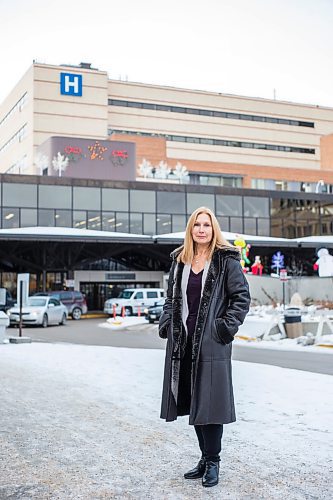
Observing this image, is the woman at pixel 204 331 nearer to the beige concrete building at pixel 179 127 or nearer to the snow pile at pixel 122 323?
the snow pile at pixel 122 323

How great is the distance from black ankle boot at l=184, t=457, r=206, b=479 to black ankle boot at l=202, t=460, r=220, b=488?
95 mm

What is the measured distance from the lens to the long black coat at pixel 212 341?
4750 mm

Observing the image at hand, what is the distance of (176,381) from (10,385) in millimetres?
5762

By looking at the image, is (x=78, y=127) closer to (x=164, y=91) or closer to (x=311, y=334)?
(x=164, y=91)

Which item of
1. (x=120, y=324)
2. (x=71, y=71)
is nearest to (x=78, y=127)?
(x=71, y=71)

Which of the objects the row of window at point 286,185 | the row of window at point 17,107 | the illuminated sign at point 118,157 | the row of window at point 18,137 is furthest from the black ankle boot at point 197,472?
the row of window at point 286,185

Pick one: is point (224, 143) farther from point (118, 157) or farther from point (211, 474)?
point (211, 474)

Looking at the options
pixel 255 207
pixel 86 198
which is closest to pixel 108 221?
pixel 86 198

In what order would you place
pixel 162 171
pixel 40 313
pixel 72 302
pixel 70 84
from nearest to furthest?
pixel 40 313 < pixel 72 302 < pixel 162 171 < pixel 70 84

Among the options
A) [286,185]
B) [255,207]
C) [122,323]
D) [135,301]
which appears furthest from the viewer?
[286,185]

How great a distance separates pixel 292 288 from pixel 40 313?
1294cm

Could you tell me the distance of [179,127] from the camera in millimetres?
83500

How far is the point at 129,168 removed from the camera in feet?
179

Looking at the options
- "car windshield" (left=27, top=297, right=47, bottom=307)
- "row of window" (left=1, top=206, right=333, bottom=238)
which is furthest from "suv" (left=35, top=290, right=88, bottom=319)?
"row of window" (left=1, top=206, right=333, bottom=238)
